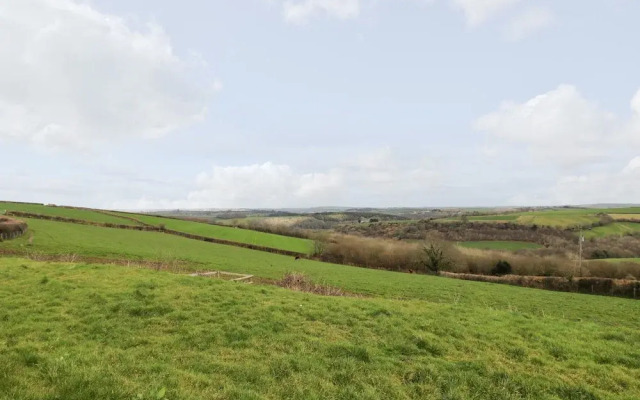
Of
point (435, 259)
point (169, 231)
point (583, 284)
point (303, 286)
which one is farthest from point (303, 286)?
point (169, 231)

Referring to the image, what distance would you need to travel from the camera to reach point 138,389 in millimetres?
6930

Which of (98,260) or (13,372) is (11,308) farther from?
(98,260)

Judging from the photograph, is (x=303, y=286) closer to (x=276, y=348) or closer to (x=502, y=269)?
(x=276, y=348)

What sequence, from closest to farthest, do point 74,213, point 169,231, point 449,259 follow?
1. point 449,259
2. point 169,231
3. point 74,213

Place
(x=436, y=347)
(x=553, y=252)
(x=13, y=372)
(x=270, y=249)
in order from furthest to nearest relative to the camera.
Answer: (x=553, y=252)
(x=270, y=249)
(x=436, y=347)
(x=13, y=372)

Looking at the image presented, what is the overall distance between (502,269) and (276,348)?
6650 centimetres

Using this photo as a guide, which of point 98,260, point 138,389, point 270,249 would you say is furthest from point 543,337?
point 270,249

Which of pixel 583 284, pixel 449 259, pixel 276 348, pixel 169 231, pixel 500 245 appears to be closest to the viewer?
pixel 276 348

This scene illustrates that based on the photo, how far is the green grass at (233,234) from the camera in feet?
234

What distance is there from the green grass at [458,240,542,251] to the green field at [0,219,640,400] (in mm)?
73553

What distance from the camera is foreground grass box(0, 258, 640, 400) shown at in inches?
305

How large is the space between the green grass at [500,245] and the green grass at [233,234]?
124 ft

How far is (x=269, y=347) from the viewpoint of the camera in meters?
10.3

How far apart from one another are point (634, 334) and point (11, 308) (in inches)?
868
